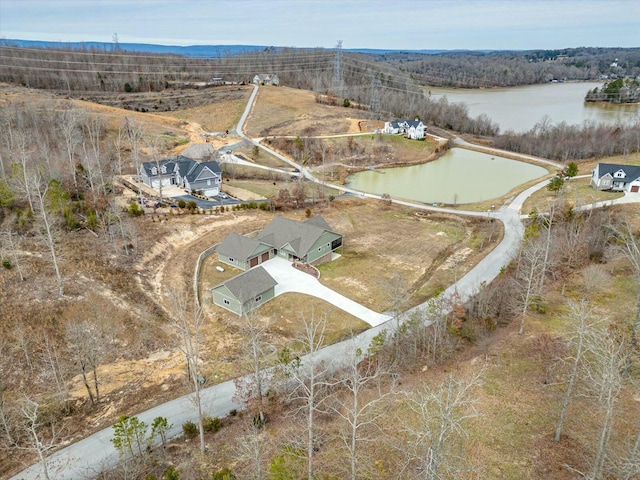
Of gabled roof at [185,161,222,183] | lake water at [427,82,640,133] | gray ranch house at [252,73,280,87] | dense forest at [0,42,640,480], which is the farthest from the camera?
gray ranch house at [252,73,280,87]

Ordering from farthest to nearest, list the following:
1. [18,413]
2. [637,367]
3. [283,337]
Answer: [283,337], [637,367], [18,413]

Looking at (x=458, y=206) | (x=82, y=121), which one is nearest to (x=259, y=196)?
(x=458, y=206)

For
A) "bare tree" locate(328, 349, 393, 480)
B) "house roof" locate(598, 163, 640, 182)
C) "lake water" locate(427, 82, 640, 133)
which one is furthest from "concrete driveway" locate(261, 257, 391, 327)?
"lake water" locate(427, 82, 640, 133)

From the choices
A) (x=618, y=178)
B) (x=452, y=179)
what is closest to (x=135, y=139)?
(x=452, y=179)

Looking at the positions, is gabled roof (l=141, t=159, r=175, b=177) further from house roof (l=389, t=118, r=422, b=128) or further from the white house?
house roof (l=389, t=118, r=422, b=128)

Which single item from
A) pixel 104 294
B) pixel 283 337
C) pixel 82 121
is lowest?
pixel 283 337

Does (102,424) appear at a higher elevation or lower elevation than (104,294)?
lower

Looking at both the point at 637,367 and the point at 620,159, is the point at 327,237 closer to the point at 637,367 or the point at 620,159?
the point at 637,367
